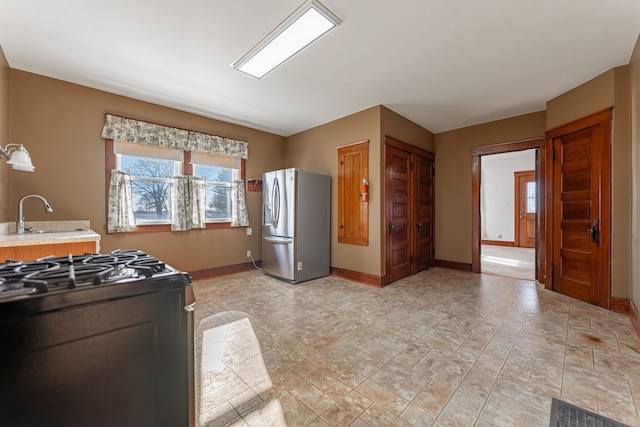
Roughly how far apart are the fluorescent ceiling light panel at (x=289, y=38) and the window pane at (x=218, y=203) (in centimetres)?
215

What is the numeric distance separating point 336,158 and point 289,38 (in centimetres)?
228

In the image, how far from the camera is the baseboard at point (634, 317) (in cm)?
230

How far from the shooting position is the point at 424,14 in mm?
2059

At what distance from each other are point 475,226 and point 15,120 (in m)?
6.52

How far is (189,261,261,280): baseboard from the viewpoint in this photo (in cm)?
412

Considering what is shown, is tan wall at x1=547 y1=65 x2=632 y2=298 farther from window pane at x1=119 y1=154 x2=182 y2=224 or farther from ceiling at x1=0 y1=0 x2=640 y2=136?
window pane at x1=119 y1=154 x2=182 y2=224

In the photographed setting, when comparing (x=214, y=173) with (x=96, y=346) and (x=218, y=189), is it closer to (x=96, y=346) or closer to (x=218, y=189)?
(x=218, y=189)

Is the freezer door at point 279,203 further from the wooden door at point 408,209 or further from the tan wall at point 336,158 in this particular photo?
the wooden door at point 408,209

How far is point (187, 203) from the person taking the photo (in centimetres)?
398

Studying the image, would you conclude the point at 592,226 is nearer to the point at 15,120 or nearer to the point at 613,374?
the point at 613,374

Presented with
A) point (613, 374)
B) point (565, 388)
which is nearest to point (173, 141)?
point (565, 388)

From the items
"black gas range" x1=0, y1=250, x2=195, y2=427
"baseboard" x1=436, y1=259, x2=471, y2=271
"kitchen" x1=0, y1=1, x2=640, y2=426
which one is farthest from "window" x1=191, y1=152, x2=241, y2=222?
"baseboard" x1=436, y1=259, x2=471, y2=271

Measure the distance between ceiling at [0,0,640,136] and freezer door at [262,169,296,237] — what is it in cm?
112

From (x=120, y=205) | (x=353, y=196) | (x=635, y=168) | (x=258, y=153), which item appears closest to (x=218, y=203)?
(x=258, y=153)
